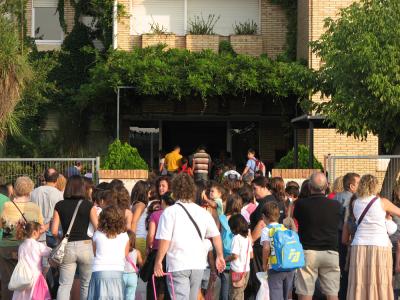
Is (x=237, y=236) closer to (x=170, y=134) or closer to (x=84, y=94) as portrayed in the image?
(x=84, y=94)

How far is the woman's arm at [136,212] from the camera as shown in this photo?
11.5m

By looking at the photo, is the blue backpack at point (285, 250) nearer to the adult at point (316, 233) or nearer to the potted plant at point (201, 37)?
the adult at point (316, 233)

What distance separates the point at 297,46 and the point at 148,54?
476cm

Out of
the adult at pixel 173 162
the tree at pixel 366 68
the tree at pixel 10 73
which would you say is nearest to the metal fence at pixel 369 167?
the tree at pixel 366 68

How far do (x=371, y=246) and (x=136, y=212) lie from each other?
3028 mm

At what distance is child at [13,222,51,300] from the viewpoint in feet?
35.6

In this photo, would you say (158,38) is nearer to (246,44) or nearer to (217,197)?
(246,44)

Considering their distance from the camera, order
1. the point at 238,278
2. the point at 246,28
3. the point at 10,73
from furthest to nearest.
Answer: the point at 246,28, the point at 10,73, the point at 238,278

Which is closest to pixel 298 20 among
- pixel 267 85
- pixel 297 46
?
pixel 297 46

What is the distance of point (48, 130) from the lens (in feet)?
95.3

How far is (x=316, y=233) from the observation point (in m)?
10.7

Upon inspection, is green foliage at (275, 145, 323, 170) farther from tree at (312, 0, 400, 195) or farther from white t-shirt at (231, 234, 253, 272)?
white t-shirt at (231, 234, 253, 272)

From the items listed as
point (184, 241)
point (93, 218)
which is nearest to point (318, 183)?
point (184, 241)

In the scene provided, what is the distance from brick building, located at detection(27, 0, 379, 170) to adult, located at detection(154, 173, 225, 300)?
15.9m
